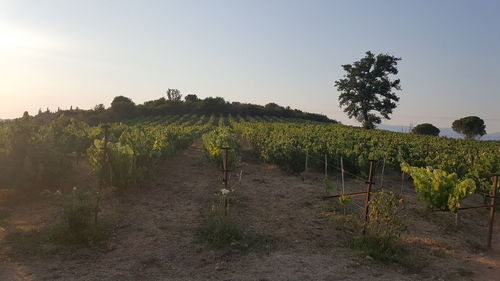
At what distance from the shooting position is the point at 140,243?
6305mm

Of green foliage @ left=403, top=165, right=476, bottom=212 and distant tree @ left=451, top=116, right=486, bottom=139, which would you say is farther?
distant tree @ left=451, top=116, right=486, bottom=139

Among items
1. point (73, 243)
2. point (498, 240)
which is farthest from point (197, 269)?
point (498, 240)

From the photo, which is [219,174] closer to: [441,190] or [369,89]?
[441,190]

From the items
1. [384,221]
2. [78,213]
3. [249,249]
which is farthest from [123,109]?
[384,221]

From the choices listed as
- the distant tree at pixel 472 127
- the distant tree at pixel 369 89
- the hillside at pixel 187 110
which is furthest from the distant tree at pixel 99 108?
the distant tree at pixel 472 127

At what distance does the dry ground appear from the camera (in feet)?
17.6

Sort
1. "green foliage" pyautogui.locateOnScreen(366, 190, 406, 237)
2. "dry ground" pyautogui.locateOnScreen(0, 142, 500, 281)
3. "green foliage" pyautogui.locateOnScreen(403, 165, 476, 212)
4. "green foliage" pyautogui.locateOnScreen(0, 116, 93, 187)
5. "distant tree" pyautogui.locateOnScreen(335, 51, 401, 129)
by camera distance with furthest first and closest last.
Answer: "distant tree" pyautogui.locateOnScreen(335, 51, 401, 129) → "green foliage" pyautogui.locateOnScreen(0, 116, 93, 187) → "green foliage" pyautogui.locateOnScreen(403, 165, 476, 212) → "green foliage" pyautogui.locateOnScreen(366, 190, 406, 237) → "dry ground" pyautogui.locateOnScreen(0, 142, 500, 281)

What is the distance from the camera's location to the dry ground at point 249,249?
535 cm

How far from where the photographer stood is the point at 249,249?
621cm

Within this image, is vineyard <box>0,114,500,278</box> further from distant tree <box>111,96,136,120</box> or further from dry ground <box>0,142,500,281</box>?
distant tree <box>111,96,136,120</box>

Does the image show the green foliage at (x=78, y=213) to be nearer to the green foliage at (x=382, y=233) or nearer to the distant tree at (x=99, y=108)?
the green foliage at (x=382, y=233)

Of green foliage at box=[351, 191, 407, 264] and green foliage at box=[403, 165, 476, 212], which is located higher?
green foliage at box=[403, 165, 476, 212]

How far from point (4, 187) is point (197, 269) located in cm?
558

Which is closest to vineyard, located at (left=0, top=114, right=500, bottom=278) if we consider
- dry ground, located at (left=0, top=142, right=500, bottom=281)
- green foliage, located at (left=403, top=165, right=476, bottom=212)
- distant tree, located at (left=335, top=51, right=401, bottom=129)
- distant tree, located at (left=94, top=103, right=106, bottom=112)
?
green foliage, located at (left=403, top=165, right=476, bottom=212)
